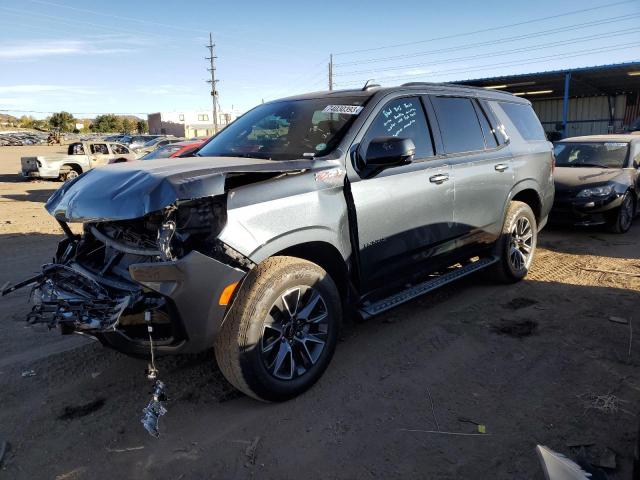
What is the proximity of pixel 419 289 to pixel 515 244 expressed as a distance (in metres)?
1.94

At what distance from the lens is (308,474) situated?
2.56m

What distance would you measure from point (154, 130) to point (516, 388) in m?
88.8

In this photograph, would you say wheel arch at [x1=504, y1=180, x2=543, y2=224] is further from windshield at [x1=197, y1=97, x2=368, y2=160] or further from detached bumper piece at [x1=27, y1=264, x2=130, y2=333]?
detached bumper piece at [x1=27, y1=264, x2=130, y2=333]

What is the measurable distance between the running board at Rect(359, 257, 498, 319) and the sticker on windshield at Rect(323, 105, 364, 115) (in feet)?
4.86

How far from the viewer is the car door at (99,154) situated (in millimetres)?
19031

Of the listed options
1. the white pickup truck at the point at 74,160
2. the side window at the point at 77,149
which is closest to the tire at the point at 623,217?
the white pickup truck at the point at 74,160

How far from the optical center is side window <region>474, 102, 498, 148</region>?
495cm

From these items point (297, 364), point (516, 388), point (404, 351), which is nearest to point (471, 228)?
point (404, 351)

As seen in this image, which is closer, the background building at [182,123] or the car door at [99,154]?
the car door at [99,154]

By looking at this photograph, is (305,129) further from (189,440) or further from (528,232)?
(528,232)

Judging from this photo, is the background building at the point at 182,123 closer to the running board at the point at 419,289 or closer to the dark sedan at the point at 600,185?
the dark sedan at the point at 600,185

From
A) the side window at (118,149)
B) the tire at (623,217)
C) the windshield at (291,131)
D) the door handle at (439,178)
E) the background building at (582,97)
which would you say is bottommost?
the tire at (623,217)

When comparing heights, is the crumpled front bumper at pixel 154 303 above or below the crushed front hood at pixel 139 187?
below

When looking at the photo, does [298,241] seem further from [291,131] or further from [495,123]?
[495,123]
